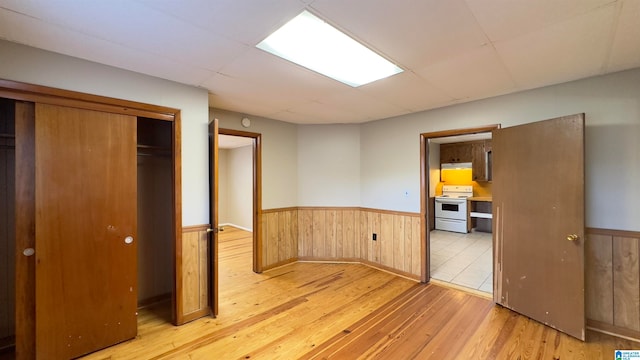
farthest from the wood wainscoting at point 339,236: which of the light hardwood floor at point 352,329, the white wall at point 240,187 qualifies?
the white wall at point 240,187

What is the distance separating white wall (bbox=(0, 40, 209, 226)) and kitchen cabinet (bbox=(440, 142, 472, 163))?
6459mm

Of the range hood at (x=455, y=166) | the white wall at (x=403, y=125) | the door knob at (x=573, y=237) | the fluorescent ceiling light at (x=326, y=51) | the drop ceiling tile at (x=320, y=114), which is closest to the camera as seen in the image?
the fluorescent ceiling light at (x=326, y=51)

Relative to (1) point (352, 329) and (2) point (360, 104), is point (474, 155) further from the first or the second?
(1) point (352, 329)

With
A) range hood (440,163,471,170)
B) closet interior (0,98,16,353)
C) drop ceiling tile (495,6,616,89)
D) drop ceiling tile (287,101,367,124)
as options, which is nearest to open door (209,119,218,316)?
drop ceiling tile (287,101,367,124)

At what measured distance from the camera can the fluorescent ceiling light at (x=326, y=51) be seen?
1769mm

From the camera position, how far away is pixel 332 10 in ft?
4.69

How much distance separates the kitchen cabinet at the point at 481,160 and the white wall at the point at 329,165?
399 cm

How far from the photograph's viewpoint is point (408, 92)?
109 inches

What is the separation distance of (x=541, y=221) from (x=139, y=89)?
3.94m

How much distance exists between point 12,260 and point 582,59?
4995 millimetres

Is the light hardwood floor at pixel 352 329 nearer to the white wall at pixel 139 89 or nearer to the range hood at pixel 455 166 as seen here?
the white wall at pixel 139 89

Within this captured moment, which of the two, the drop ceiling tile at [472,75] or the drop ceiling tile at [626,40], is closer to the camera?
the drop ceiling tile at [626,40]

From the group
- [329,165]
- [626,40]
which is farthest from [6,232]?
[626,40]

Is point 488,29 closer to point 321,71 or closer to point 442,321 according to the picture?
point 321,71
